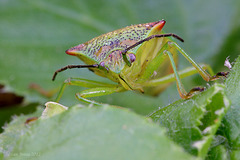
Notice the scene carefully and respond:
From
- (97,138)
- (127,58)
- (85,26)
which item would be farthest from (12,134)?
(85,26)

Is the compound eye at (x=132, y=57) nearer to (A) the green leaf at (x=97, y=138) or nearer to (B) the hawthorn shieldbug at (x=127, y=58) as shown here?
(B) the hawthorn shieldbug at (x=127, y=58)

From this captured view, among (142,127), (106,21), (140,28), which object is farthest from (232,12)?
(142,127)

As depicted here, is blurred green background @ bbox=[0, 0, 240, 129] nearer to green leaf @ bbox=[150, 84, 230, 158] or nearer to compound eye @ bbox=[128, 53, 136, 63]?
compound eye @ bbox=[128, 53, 136, 63]

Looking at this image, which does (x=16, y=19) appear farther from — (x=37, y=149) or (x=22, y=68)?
(x=37, y=149)

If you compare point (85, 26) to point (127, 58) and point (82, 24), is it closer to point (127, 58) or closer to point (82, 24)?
point (82, 24)

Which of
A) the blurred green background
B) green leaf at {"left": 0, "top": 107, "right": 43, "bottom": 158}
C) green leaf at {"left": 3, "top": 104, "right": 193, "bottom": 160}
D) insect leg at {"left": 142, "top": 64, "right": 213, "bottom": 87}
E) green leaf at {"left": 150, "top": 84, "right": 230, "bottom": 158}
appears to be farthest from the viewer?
the blurred green background

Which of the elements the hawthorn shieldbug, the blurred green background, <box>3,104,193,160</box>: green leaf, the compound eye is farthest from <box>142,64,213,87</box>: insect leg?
<box>3,104,193,160</box>: green leaf

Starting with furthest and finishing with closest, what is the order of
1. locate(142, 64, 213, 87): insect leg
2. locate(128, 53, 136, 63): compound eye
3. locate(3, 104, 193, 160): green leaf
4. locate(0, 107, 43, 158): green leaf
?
locate(142, 64, 213, 87): insect leg, locate(128, 53, 136, 63): compound eye, locate(0, 107, 43, 158): green leaf, locate(3, 104, 193, 160): green leaf
